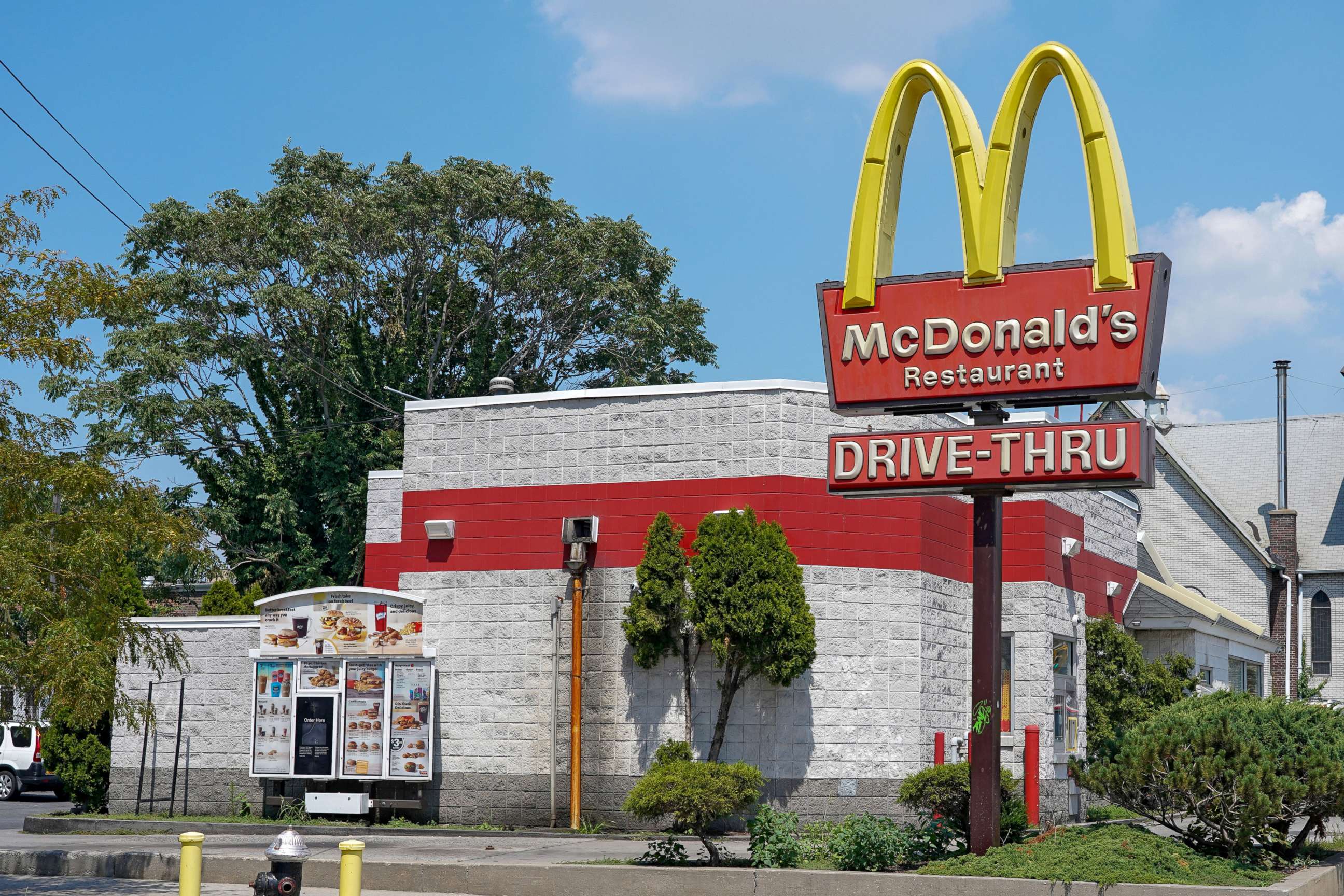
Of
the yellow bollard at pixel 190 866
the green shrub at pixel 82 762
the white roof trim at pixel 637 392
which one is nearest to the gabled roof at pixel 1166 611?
the white roof trim at pixel 637 392

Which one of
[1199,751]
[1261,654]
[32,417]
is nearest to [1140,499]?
[1261,654]

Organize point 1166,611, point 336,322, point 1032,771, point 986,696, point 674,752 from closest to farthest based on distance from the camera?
1. point 986,696
2. point 674,752
3. point 1032,771
4. point 1166,611
5. point 336,322

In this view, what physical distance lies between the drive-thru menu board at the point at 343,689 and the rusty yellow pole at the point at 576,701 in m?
2.23

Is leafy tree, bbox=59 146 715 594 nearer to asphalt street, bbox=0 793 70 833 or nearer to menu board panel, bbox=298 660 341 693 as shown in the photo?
asphalt street, bbox=0 793 70 833

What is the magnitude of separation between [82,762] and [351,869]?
15513 mm

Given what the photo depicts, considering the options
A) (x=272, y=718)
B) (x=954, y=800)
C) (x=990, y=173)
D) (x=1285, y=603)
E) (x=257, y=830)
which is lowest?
(x=257, y=830)

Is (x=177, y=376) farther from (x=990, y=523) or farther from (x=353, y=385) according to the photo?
(x=990, y=523)

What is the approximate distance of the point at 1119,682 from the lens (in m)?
26.3

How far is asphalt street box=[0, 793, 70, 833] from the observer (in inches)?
1050

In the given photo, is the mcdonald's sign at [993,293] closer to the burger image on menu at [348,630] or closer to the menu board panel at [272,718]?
the burger image on menu at [348,630]

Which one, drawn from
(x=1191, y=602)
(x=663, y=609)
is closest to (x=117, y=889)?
(x=663, y=609)

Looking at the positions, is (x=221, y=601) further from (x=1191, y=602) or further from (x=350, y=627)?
(x=1191, y=602)

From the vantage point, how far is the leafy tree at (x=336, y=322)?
140ft

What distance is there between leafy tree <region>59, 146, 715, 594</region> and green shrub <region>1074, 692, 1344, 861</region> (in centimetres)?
3049
